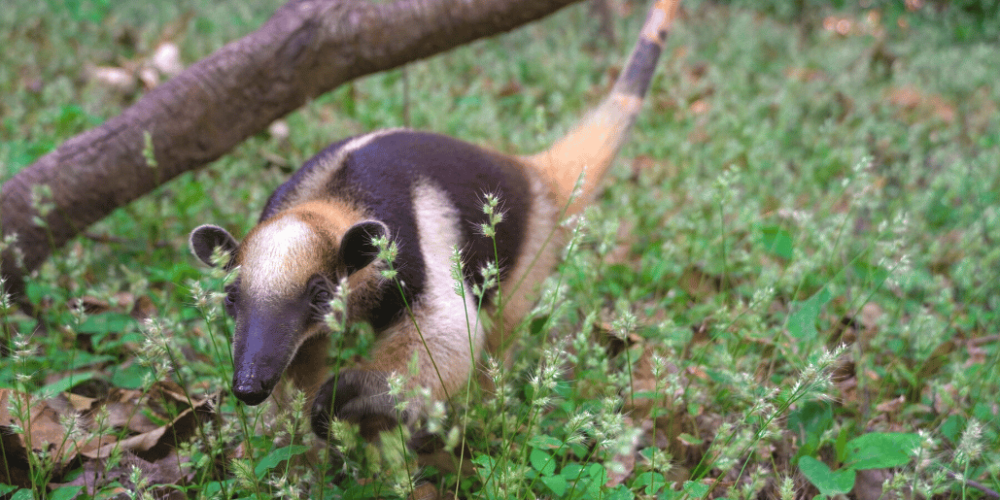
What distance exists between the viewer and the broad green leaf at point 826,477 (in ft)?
6.22

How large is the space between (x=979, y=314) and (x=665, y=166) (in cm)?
185

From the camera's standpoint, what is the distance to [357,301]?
2213 mm

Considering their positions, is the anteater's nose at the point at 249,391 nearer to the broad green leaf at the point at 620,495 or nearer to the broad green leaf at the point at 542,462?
the broad green leaf at the point at 542,462

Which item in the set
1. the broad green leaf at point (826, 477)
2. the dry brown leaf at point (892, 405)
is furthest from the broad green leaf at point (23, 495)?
the dry brown leaf at point (892, 405)

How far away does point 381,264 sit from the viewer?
222cm

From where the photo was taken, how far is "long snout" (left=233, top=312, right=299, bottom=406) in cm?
173

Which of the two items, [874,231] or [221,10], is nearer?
[874,231]

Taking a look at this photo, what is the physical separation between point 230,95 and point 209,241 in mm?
1264

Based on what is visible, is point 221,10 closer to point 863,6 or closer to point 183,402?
point 183,402

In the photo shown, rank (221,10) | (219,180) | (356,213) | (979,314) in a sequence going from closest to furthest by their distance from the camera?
(356,213)
(979,314)
(219,180)
(221,10)

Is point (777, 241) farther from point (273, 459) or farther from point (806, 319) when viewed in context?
point (273, 459)

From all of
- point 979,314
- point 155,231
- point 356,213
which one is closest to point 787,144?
point 979,314

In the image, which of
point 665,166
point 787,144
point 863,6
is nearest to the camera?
point 665,166

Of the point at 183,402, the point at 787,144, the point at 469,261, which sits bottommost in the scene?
the point at 787,144
